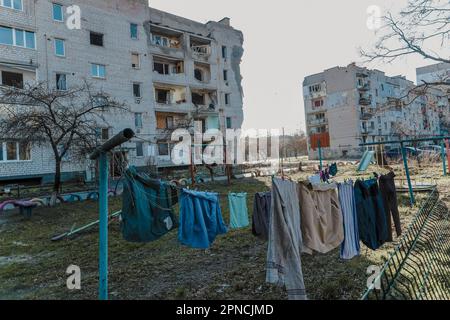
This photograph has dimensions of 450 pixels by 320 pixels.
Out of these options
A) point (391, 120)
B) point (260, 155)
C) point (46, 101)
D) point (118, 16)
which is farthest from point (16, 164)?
point (391, 120)

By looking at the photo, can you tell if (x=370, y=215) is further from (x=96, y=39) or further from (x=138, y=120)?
(x=96, y=39)

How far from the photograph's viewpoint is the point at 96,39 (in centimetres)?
2652

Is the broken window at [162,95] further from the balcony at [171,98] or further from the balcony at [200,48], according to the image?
the balcony at [200,48]

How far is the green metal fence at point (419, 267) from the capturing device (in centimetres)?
384

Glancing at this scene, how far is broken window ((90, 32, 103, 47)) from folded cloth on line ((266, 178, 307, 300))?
27342 millimetres

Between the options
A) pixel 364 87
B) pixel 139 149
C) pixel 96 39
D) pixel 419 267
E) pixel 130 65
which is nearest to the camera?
pixel 419 267

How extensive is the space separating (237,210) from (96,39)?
25359mm

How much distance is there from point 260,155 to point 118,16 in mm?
23431

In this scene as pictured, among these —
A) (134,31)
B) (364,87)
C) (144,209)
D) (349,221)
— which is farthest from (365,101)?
(144,209)

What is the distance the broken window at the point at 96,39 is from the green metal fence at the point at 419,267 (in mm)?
27220

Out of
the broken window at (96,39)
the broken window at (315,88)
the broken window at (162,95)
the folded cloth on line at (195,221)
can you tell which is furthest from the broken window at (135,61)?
the broken window at (315,88)

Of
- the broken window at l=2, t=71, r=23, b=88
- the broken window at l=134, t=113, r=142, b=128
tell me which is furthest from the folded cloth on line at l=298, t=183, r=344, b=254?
the broken window at l=134, t=113, r=142, b=128

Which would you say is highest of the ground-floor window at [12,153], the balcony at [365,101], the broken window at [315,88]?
the broken window at [315,88]

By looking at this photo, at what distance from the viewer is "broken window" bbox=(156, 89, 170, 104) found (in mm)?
32125
